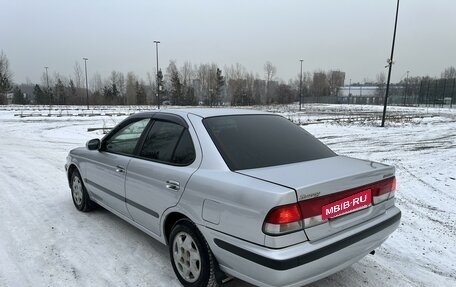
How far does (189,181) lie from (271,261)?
992 mm

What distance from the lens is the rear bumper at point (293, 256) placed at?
234 cm

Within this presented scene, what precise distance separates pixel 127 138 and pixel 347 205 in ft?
9.01

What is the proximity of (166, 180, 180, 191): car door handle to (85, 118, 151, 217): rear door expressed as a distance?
0.90m

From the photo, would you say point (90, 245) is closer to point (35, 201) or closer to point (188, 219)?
point (188, 219)

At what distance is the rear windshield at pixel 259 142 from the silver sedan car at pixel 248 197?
11 mm

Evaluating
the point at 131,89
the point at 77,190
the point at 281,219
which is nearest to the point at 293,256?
the point at 281,219

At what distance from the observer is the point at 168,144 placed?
3.46 metres

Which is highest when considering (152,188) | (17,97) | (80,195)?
(152,188)

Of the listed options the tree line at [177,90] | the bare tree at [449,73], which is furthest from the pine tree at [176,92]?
the bare tree at [449,73]

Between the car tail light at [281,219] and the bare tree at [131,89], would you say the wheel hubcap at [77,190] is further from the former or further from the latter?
the bare tree at [131,89]

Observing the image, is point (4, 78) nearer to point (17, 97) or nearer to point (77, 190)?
point (17, 97)

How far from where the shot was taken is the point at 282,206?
2338 millimetres

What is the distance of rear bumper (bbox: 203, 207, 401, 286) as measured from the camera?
2340mm

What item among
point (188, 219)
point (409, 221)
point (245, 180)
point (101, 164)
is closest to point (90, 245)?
point (101, 164)
